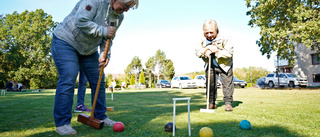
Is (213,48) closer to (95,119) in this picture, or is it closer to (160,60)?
(95,119)

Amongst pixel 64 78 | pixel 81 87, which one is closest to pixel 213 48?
pixel 64 78

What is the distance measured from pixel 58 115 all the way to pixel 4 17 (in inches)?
1578

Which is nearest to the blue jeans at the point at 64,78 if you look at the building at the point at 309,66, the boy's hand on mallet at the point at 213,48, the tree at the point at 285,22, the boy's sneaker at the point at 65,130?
the boy's sneaker at the point at 65,130

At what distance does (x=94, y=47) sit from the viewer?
8.75 feet

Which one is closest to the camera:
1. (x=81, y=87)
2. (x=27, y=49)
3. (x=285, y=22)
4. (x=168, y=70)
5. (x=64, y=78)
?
(x=64, y=78)

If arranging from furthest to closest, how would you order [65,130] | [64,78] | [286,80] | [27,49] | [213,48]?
1. [27,49]
2. [286,80]
3. [213,48]
4. [64,78]
5. [65,130]

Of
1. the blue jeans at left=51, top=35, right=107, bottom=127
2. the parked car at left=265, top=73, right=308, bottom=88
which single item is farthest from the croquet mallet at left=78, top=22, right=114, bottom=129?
the parked car at left=265, top=73, right=308, bottom=88

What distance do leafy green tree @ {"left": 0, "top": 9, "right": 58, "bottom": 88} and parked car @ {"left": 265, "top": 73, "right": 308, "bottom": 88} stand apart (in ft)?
95.7

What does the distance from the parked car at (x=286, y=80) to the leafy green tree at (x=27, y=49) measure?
95.7 ft

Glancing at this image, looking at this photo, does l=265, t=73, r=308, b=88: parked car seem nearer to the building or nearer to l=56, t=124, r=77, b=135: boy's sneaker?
the building

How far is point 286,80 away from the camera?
808 inches

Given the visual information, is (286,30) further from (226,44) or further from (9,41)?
(9,41)

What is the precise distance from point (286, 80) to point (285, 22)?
8.07 m

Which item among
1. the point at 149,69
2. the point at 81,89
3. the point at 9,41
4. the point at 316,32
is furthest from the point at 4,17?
the point at 316,32
